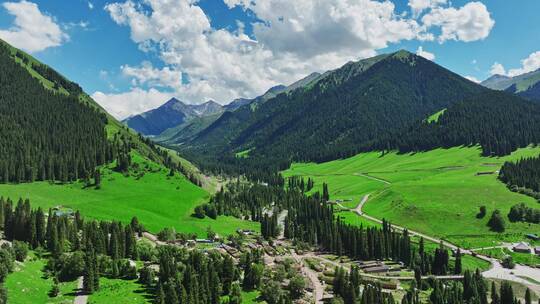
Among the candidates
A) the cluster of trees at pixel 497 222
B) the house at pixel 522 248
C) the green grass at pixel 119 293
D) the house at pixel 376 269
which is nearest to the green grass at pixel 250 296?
the green grass at pixel 119 293

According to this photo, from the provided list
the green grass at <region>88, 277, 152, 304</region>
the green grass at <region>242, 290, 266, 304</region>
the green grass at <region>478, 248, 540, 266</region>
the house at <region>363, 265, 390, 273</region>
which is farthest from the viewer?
the green grass at <region>478, 248, 540, 266</region>

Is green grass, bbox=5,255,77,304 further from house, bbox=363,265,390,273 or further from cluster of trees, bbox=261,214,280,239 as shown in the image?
cluster of trees, bbox=261,214,280,239

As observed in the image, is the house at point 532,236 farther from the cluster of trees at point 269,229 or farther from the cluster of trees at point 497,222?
the cluster of trees at point 269,229

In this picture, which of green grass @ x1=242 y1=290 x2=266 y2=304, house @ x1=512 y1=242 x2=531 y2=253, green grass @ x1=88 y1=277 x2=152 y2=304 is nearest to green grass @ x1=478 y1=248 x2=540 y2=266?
house @ x1=512 y1=242 x2=531 y2=253

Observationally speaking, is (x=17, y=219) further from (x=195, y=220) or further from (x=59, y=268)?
(x=195, y=220)

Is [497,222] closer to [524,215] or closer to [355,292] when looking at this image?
[524,215]

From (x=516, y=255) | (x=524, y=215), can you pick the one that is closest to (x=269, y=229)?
(x=516, y=255)
